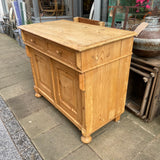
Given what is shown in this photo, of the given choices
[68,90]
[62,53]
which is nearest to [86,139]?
[68,90]

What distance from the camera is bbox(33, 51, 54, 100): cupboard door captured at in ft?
6.74

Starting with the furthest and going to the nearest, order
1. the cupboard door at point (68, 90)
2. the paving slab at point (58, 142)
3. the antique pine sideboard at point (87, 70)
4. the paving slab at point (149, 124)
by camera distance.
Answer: the paving slab at point (149, 124), the paving slab at point (58, 142), the cupboard door at point (68, 90), the antique pine sideboard at point (87, 70)

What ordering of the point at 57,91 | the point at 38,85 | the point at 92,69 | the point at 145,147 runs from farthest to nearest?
the point at 38,85
the point at 57,91
the point at 145,147
the point at 92,69

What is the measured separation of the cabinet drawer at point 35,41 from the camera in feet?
6.07

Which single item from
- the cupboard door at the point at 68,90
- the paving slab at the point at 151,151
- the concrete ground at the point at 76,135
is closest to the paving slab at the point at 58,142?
the concrete ground at the point at 76,135

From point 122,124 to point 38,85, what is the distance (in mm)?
1402

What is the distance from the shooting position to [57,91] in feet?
6.69

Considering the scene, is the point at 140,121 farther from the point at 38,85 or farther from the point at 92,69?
the point at 38,85

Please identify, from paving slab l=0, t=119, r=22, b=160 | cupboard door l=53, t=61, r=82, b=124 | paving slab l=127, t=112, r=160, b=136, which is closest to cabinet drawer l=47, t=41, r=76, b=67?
cupboard door l=53, t=61, r=82, b=124

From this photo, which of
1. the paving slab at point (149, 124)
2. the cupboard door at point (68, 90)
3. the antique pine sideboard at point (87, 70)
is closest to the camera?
the antique pine sideboard at point (87, 70)

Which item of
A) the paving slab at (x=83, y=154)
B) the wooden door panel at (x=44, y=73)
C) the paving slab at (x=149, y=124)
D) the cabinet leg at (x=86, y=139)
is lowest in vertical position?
the paving slab at (x=83, y=154)

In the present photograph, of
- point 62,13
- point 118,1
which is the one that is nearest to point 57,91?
point 118,1

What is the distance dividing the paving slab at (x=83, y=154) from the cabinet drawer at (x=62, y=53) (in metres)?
0.99

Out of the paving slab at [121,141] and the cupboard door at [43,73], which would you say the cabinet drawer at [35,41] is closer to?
the cupboard door at [43,73]
